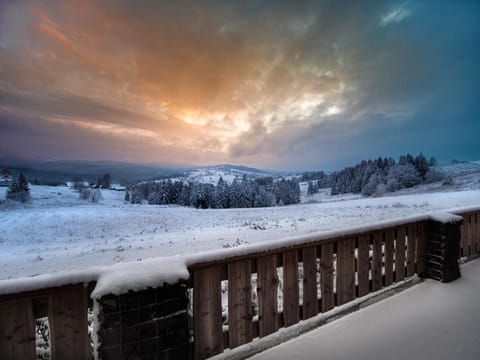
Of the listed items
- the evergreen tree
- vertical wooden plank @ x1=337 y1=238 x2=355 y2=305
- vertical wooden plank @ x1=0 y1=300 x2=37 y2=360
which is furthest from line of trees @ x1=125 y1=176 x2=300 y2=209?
vertical wooden plank @ x1=0 y1=300 x2=37 y2=360

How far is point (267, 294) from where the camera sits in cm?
217

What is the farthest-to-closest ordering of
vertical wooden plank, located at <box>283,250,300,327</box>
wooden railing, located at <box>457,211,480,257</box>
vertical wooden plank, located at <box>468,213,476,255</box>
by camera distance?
vertical wooden plank, located at <box>468,213,476,255</box>, wooden railing, located at <box>457,211,480,257</box>, vertical wooden plank, located at <box>283,250,300,327</box>

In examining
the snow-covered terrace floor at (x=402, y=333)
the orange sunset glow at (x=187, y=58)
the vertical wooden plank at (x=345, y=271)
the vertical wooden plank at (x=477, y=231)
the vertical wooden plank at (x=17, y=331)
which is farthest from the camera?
the orange sunset glow at (x=187, y=58)

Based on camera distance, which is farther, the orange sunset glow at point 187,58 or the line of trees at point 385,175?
the line of trees at point 385,175

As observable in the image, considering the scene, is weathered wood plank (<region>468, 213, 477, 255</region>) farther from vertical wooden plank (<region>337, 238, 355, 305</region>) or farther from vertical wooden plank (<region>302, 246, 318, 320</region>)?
vertical wooden plank (<region>302, 246, 318, 320</region>)

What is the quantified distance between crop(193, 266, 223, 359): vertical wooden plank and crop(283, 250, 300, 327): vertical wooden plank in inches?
28.9

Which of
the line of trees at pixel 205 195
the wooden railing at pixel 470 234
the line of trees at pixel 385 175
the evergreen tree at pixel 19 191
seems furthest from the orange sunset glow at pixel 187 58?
the line of trees at pixel 385 175

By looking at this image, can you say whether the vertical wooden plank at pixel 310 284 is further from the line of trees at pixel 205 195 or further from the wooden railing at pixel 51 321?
the line of trees at pixel 205 195

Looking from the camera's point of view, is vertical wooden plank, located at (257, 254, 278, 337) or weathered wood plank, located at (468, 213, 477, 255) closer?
vertical wooden plank, located at (257, 254, 278, 337)

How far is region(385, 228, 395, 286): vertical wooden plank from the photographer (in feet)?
9.81

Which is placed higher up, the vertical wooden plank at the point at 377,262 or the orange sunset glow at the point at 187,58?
the orange sunset glow at the point at 187,58

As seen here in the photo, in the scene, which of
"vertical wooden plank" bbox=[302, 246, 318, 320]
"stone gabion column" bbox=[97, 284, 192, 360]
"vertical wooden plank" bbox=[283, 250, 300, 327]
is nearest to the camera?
"stone gabion column" bbox=[97, 284, 192, 360]

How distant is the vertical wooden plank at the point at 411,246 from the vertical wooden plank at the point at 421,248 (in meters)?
0.12

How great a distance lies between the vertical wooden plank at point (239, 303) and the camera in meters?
1.99
